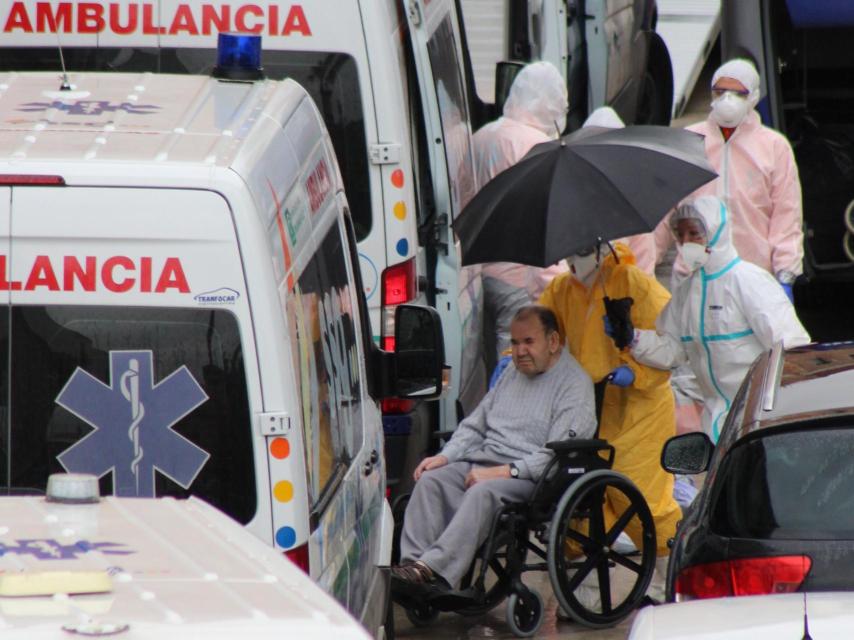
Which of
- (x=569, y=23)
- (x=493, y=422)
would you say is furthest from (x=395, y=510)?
(x=569, y=23)

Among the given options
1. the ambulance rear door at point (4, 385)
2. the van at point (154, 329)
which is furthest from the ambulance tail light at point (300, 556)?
the ambulance rear door at point (4, 385)

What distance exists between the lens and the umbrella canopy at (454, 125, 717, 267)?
7102 mm

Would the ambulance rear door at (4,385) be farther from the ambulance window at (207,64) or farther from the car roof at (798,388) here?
the ambulance window at (207,64)

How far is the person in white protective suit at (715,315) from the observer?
7250mm

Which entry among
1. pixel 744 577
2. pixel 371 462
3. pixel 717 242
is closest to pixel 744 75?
pixel 717 242

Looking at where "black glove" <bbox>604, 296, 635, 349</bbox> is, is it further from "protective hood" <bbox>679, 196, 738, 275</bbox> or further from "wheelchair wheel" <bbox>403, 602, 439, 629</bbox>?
"wheelchair wheel" <bbox>403, 602, 439, 629</bbox>

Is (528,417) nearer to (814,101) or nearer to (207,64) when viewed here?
(207,64)

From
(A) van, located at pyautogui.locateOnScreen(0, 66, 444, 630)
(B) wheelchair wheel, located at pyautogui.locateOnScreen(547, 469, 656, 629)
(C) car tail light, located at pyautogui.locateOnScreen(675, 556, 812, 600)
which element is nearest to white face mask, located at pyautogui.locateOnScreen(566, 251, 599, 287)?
(B) wheelchair wheel, located at pyautogui.locateOnScreen(547, 469, 656, 629)

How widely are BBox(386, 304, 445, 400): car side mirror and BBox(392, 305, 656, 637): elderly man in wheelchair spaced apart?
5.31 ft

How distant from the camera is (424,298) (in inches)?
290

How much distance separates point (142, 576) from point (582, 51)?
33.3 ft

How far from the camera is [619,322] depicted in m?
7.20

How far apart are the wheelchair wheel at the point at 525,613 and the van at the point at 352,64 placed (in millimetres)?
785

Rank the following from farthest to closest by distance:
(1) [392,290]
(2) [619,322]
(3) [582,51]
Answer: (3) [582,51], (2) [619,322], (1) [392,290]
